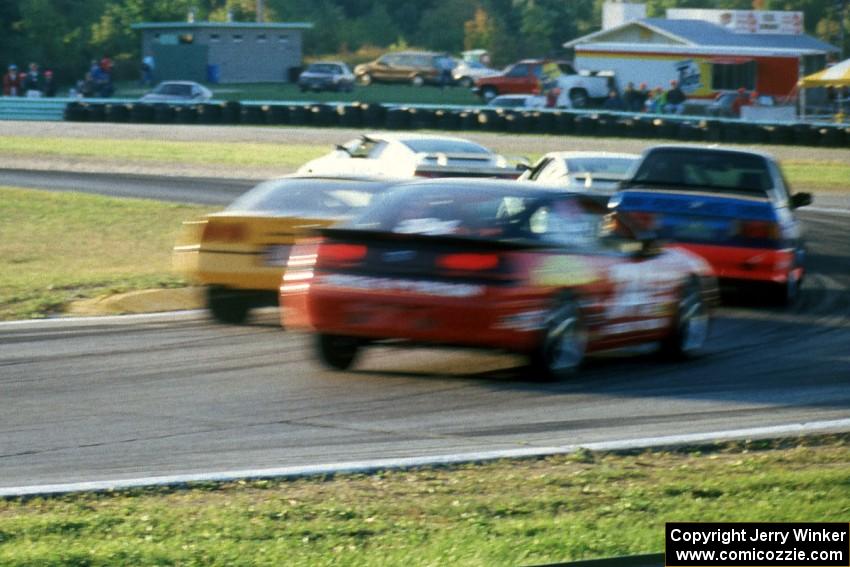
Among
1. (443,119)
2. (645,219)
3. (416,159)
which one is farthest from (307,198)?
(443,119)

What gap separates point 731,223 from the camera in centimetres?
1462

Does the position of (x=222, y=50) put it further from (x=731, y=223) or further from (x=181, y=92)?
(x=731, y=223)

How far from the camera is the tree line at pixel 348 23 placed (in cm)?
8125

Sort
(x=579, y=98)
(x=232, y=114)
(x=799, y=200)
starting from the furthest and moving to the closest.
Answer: (x=579, y=98), (x=232, y=114), (x=799, y=200)

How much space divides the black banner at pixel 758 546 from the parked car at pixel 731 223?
8.73 meters

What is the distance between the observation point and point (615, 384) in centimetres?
1053

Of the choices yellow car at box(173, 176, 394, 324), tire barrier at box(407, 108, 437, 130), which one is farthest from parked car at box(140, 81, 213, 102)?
yellow car at box(173, 176, 394, 324)

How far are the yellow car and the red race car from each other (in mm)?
2003

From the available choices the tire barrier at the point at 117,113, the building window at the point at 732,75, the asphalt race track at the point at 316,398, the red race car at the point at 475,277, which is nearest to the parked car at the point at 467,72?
the building window at the point at 732,75

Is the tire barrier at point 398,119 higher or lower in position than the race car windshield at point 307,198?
lower

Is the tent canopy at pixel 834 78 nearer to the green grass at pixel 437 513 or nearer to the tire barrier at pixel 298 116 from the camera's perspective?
the tire barrier at pixel 298 116

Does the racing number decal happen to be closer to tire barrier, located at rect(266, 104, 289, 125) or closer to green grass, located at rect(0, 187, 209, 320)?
green grass, located at rect(0, 187, 209, 320)

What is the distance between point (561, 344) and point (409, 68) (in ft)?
228

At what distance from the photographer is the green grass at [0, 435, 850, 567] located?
19.7 ft
